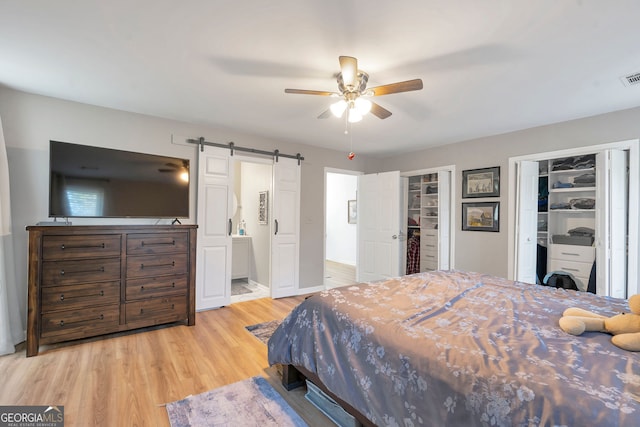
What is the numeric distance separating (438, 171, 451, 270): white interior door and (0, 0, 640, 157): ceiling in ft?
4.65

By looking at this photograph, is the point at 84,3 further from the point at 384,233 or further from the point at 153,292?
the point at 384,233

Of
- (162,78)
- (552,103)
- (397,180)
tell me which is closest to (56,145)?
(162,78)

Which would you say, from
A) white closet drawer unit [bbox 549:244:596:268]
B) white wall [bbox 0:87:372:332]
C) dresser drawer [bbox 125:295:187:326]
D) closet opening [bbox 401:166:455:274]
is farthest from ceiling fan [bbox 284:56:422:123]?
white closet drawer unit [bbox 549:244:596:268]

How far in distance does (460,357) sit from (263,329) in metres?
2.47

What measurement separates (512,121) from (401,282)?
2.59 metres

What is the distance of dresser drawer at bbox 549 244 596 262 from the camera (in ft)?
12.0

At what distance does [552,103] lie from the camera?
2924mm

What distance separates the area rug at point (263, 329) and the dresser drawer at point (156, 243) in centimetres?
117

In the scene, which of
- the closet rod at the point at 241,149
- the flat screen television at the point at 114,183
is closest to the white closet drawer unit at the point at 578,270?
the closet rod at the point at 241,149

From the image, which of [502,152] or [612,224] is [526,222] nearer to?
[612,224]

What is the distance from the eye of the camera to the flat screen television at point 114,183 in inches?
109

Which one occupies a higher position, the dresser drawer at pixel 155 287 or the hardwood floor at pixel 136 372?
the dresser drawer at pixel 155 287

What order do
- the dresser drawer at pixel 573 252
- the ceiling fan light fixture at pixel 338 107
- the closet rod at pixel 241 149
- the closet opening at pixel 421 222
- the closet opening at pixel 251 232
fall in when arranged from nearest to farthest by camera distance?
the ceiling fan light fixture at pixel 338 107 < the dresser drawer at pixel 573 252 < the closet rod at pixel 241 149 < the closet opening at pixel 251 232 < the closet opening at pixel 421 222

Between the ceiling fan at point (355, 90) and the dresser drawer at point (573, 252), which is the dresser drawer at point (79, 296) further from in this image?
the dresser drawer at point (573, 252)
